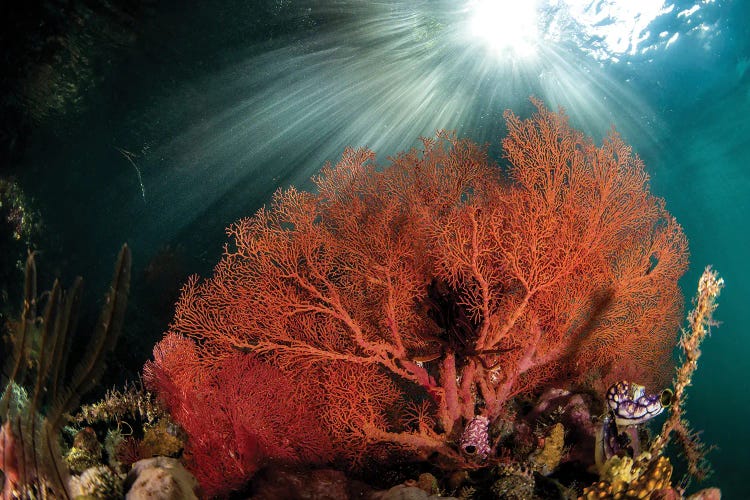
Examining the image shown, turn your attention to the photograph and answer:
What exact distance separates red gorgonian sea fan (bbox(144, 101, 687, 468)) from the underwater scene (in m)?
0.03

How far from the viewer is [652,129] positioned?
23.1 m

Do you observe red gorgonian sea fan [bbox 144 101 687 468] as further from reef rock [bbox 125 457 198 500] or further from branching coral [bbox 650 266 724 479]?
reef rock [bbox 125 457 198 500]

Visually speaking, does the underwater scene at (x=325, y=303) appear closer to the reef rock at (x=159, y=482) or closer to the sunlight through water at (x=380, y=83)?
the reef rock at (x=159, y=482)

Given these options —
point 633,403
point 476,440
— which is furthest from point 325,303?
point 633,403

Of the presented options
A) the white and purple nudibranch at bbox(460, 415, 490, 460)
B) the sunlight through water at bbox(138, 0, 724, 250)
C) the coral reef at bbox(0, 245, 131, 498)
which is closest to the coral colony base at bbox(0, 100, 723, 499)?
the white and purple nudibranch at bbox(460, 415, 490, 460)

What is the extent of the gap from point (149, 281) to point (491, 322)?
1075 cm

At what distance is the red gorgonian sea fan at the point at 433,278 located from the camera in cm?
388

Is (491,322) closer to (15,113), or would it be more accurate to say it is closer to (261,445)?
(261,445)

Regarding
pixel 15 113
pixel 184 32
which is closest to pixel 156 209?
pixel 15 113

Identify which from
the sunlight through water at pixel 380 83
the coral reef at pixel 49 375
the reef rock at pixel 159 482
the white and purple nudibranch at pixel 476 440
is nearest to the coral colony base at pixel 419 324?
the white and purple nudibranch at pixel 476 440

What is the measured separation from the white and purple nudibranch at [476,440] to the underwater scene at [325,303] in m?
0.03

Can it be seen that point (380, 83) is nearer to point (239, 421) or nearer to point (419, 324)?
point (419, 324)

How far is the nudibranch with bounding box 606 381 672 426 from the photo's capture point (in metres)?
3.18

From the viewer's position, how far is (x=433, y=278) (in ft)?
14.3
